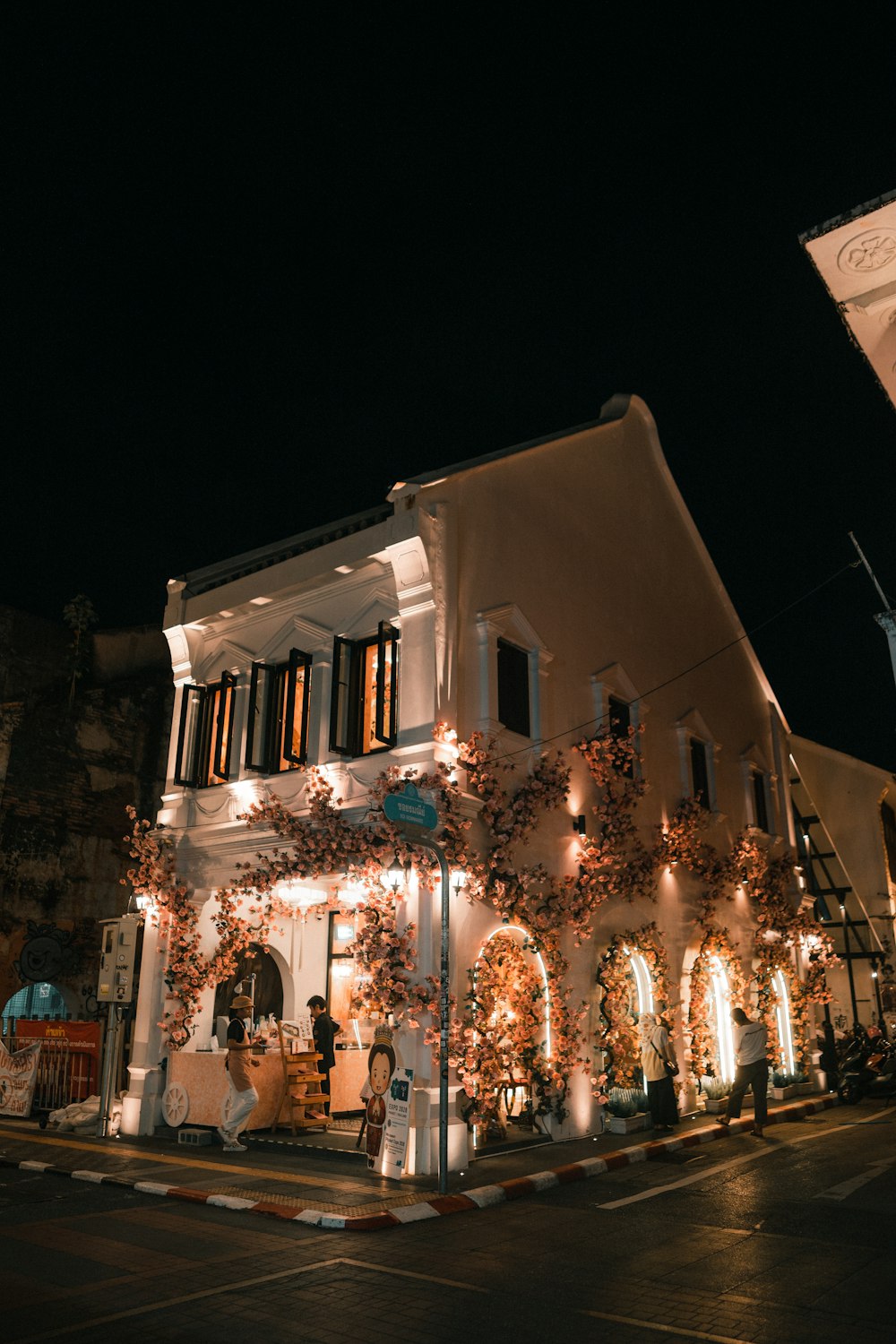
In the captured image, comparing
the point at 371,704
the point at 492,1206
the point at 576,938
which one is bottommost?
A: the point at 492,1206

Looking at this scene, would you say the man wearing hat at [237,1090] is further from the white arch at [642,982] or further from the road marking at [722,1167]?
the white arch at [642,982]

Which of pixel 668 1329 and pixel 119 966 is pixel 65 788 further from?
pixel 668 1329

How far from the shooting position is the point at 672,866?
58.4 feet

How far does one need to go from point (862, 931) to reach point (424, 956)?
21.1m

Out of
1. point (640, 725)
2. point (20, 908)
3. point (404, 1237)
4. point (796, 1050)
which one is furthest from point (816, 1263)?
point (20, 908)

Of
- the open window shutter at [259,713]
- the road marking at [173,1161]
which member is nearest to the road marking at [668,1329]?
the road marking at [173,1161]

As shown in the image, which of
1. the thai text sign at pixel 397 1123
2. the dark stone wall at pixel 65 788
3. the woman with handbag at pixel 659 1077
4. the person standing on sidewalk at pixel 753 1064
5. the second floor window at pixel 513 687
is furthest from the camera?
the dark stone wall at pixel 65 788

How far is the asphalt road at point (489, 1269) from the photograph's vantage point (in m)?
5.80

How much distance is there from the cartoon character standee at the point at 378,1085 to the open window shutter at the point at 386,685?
3.78 meters

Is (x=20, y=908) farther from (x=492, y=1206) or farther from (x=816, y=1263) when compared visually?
(x=816, y=1263)

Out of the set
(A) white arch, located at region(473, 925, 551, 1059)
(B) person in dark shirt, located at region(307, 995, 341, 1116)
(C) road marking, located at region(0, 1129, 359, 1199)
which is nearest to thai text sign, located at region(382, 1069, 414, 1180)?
(C) road marking, located at region(0, 1129, 359, 1199)

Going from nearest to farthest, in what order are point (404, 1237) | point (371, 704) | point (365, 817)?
point (404, 1237)
point (365, 817)
point (371, 704)

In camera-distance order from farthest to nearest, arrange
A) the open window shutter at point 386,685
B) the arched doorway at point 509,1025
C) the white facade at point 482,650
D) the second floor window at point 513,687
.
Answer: the second floor window at point 513,687 < the open window shutter at point 386,685 < the white facade at point 482,650 < the arched doorway at point 509,1025

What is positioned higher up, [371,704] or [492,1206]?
[371,704]
